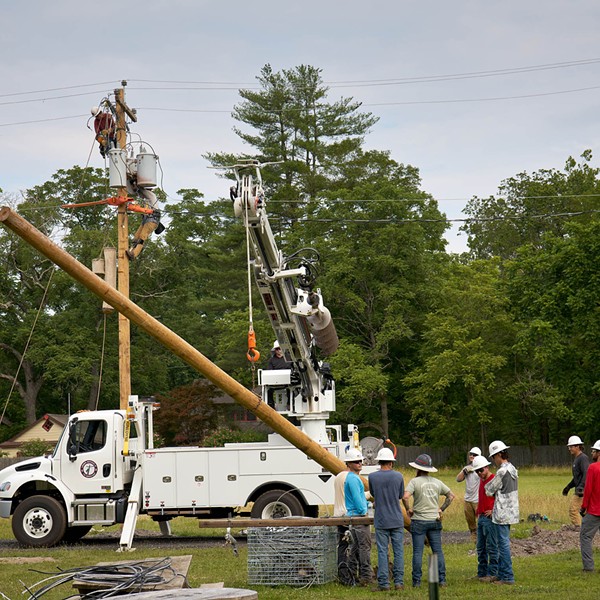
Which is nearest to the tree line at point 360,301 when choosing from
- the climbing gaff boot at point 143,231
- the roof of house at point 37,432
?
the roof of house at point 37,432

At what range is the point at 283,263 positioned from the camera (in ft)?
66.6

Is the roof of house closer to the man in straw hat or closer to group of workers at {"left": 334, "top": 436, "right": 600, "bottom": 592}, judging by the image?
group of workers at {"left": 334, "top": 436, "right": 600, "bottom": 592}

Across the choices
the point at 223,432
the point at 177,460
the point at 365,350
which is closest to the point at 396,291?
the point at 365,350

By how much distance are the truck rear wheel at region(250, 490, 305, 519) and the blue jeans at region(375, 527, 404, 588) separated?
686cm

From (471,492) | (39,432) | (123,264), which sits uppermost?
(123,264)

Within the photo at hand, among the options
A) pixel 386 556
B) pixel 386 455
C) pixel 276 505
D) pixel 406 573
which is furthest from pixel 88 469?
pixel 386 556

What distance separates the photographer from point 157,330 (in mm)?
14312

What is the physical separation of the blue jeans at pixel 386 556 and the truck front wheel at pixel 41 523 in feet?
30.5

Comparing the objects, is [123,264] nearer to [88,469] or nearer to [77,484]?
[88,469]

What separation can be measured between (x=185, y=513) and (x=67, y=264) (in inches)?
348

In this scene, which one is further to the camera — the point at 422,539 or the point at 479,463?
the point at 479,463

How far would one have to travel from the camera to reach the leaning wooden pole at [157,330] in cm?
1343

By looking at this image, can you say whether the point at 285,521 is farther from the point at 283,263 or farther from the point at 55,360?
the point at 55,360

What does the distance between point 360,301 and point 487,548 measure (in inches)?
1673
